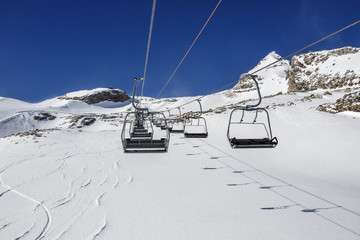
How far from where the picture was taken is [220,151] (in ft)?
55.0

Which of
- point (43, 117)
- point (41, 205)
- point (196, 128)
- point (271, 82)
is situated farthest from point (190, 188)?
point (271, 82)

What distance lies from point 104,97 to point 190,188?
112 meters

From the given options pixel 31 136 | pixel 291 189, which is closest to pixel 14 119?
pixel 31 136

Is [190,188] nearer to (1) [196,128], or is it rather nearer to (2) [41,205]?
(2) [41,205]

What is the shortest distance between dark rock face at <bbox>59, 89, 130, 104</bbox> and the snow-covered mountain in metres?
92.2

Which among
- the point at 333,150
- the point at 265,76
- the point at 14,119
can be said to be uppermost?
the point at 265,76

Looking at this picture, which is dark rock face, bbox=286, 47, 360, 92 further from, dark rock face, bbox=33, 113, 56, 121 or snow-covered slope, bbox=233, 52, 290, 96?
dark rock face, bbox=33, 113, 56, 121

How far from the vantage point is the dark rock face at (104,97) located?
10644cm

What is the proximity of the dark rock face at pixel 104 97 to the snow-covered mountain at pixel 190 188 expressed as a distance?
303ft

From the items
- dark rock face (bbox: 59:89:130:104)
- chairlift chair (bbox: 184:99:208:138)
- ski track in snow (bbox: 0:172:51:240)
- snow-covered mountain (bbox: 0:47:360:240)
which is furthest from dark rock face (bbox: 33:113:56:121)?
dark rock face (bbox: 59:89:130:104)

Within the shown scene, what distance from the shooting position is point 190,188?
9.16 metres

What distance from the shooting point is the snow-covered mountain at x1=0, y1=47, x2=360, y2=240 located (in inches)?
233

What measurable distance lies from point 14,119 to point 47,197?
182 ft

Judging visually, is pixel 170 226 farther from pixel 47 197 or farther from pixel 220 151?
pixel 220 151
